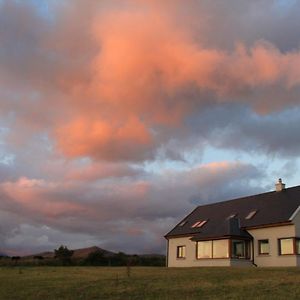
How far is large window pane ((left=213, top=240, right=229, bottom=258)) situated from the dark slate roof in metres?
0.66

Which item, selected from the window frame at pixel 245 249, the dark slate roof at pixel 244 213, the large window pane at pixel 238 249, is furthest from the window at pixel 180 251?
the window frame at pixel 245 249

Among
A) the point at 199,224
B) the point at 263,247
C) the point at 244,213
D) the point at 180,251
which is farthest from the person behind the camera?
the point at 180,251

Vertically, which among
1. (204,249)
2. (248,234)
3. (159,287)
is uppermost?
(248,234)

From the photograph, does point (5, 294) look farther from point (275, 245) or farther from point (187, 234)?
point (187, 234)

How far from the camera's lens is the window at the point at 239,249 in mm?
40344

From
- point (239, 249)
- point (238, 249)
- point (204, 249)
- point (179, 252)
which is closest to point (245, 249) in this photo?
point (239, 249)

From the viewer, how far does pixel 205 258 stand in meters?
42.7

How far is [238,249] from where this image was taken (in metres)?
40.7

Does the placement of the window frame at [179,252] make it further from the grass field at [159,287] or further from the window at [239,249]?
the grass field at [159,287]

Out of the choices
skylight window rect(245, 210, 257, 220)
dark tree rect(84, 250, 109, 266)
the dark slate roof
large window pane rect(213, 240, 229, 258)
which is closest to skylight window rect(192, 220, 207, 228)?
the dark slate roof

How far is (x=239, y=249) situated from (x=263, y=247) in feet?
6.51

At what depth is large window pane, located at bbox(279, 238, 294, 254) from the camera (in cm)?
3725

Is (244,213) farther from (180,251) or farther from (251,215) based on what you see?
(180,251)

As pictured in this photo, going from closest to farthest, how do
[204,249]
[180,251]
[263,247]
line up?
1. [263,247]
2. [204,249]
3. [180,251]
